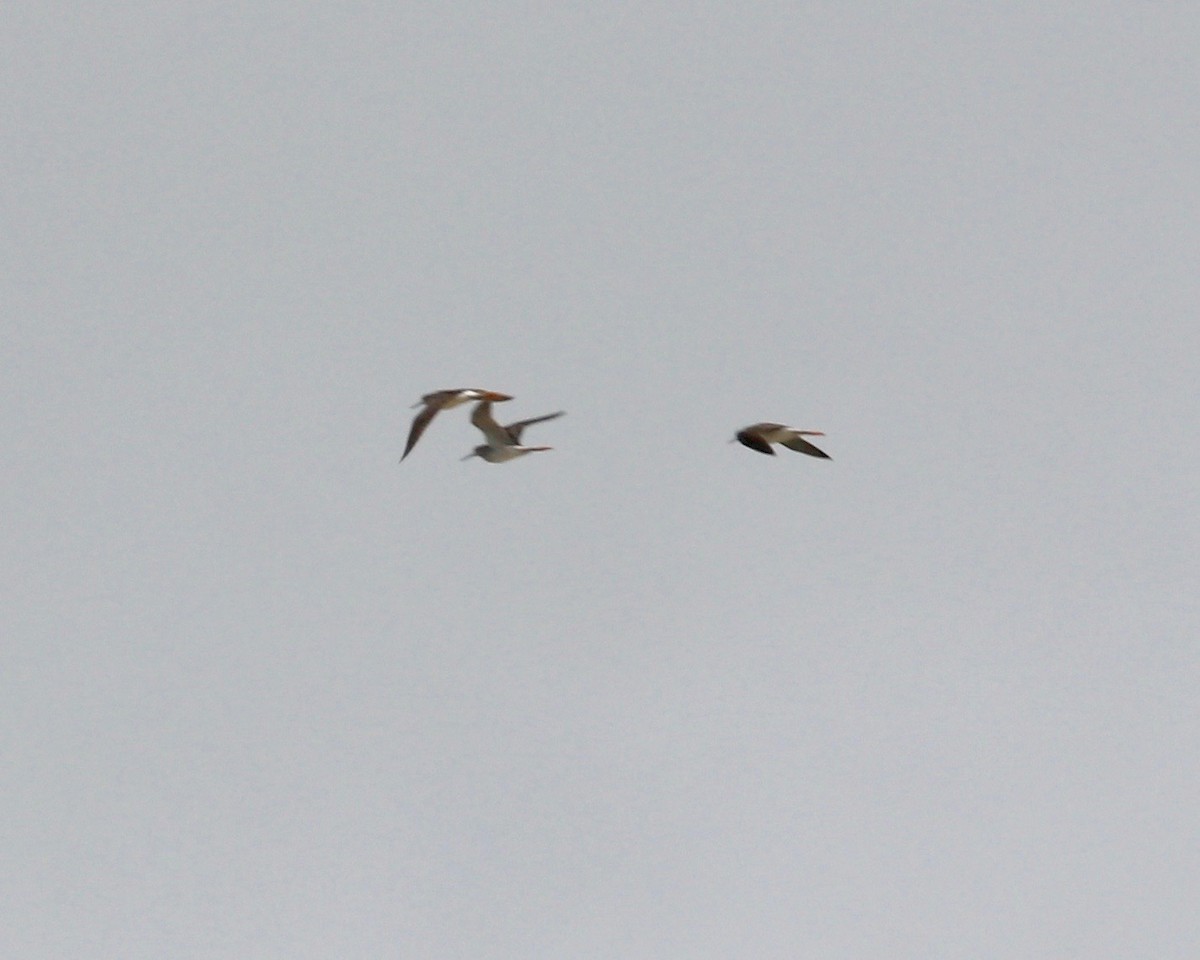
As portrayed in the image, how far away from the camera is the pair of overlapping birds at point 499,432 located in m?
30.7

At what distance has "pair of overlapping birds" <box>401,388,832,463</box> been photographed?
30.7m

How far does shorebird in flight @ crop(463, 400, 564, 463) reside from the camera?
3525 cm

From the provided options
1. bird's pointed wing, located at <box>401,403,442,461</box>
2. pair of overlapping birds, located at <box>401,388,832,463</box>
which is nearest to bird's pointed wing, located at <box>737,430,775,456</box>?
pair of overlapping birds, located at <box>401,388,832,463</box>

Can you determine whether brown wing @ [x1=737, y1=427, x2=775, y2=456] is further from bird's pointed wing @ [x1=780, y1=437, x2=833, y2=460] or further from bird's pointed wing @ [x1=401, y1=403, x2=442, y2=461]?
bird's pointed wing @ [x1=401, y1=403, x2=442, y2=461]

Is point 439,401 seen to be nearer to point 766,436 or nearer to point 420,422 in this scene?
point 420,422

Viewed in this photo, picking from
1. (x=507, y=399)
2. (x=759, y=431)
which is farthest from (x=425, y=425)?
(x=759, y=431)

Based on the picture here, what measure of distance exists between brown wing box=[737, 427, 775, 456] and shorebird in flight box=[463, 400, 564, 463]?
504 cm

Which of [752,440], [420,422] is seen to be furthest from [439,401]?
[752,440]

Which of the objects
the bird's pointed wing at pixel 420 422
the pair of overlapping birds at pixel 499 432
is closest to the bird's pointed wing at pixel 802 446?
A: the pair of overlapping birds at pixel 499 432

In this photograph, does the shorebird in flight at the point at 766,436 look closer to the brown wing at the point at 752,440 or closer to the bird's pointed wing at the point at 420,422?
the brown wing at the point at 752,440

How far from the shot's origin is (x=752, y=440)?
3072 cm

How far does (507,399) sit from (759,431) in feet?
14.1

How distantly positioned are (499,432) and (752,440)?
6.60 metres

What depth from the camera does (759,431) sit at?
3078 cm
